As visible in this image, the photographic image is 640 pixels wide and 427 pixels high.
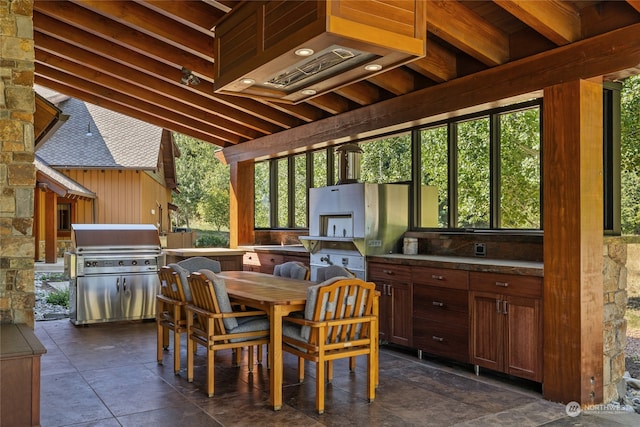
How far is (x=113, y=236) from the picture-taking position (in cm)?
681

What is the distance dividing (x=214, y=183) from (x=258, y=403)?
21.4 m

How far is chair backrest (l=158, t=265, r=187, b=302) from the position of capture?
4.46 meters

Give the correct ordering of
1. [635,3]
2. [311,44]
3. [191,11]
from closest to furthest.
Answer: [311,44]
[635,3]
[191,11]

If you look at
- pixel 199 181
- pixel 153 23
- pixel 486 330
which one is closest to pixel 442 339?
pixel 486 330

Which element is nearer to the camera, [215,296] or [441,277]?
[215,296]

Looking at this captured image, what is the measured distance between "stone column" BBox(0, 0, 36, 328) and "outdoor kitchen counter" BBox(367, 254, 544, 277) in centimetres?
304

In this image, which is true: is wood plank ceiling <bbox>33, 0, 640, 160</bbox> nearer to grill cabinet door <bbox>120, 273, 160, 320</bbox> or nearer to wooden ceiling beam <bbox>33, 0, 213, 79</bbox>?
wooden ceiling beam <bbox>33, 0, 213, 79</bbox>

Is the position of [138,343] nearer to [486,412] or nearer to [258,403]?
[258,403]

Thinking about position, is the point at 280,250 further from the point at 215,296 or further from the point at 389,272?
the point at 215,296

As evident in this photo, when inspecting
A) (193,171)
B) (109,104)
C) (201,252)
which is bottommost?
(201,252)

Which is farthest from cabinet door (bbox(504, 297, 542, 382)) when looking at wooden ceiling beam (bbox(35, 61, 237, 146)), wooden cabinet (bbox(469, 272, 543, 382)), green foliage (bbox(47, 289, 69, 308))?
green foliage (bbox(47, 289, 69, 308))

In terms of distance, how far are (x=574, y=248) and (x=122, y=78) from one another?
5.21 meters

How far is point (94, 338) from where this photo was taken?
19.3ft

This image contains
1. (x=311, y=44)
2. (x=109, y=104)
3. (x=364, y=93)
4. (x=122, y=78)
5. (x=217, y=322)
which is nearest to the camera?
(x=311, y=44)
